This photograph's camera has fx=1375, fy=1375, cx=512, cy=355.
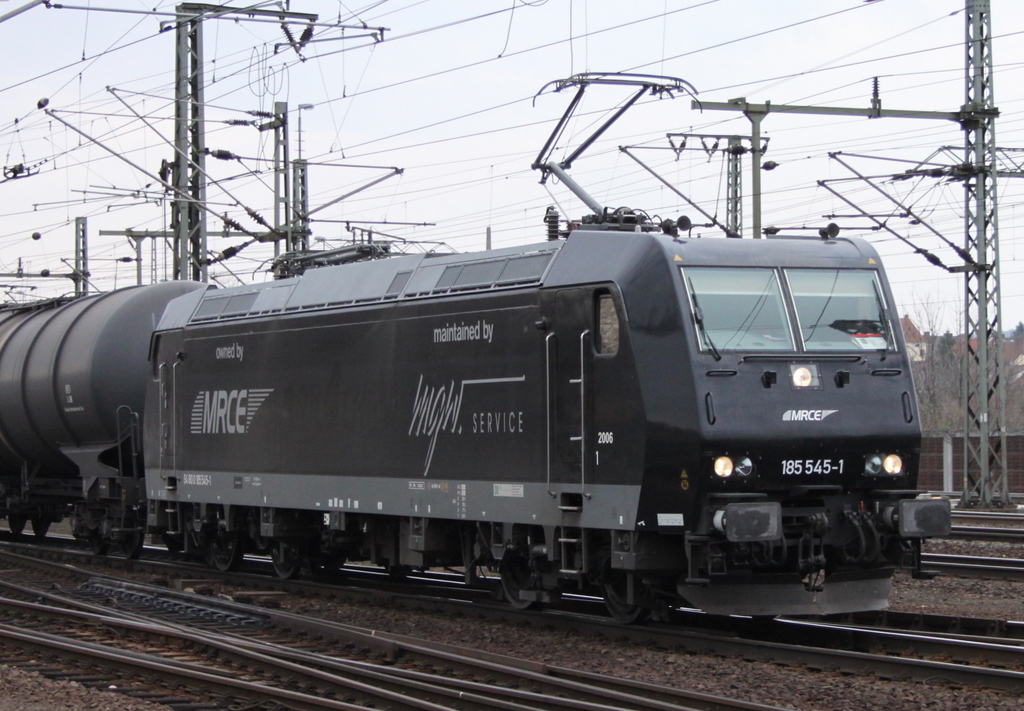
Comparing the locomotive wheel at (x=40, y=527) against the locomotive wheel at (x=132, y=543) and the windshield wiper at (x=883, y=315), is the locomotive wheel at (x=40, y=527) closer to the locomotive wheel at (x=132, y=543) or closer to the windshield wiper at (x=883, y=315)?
the locomotive wheel at (x=132, y=543)

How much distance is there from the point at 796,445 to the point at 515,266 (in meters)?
3.48

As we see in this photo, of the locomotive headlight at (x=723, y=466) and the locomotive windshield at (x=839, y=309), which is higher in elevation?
the locomotive windshield at (x=839, y=309)

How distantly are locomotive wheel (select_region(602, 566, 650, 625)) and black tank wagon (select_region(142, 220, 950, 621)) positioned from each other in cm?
3

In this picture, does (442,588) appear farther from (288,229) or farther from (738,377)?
(288,229)

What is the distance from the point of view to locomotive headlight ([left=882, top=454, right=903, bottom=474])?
40.8 feet

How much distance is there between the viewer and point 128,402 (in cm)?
2142

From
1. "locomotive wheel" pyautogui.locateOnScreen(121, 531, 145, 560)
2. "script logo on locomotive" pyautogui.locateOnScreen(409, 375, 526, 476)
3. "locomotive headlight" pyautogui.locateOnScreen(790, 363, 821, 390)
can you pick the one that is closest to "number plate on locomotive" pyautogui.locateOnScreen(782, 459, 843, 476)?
"locomotive headlight" pyautogui.locateOnScreen(790, 363, 821, 390)

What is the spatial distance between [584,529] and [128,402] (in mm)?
11021

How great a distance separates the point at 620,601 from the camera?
13.1m

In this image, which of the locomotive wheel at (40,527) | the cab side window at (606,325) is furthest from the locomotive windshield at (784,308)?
the locomotive wheel at (40,527)

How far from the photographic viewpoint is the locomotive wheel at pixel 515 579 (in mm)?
14219

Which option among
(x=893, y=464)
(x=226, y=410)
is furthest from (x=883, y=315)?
(x=226, y=410)

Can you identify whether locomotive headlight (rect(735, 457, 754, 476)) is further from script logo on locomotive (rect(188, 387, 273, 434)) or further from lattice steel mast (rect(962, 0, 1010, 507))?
lattice steel mast (rect(962, 0, 1010, 507))

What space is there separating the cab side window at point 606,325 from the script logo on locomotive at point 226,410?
20.7 ft
